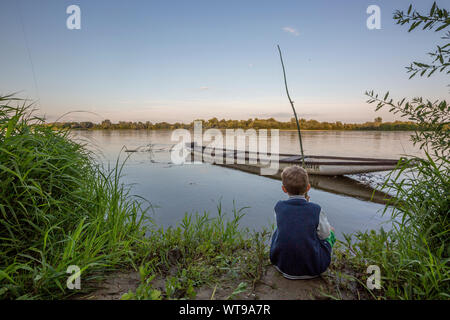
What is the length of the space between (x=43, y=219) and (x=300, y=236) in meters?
2.36

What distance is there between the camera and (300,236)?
202cm

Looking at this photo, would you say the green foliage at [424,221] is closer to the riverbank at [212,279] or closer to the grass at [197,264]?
the riverbank at [212,279]

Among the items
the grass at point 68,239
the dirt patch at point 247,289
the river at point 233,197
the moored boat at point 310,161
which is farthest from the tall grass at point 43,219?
A: the moored boat at point 310,161

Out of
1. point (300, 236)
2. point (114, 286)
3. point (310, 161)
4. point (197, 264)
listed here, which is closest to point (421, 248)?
point (300, 236)

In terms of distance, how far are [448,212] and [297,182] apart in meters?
1.21

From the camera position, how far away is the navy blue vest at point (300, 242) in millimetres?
2012

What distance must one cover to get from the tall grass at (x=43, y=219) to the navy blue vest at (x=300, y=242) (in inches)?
60.2

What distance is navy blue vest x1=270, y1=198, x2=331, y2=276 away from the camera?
6.60 feet

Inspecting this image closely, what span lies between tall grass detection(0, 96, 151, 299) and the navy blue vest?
153 cm

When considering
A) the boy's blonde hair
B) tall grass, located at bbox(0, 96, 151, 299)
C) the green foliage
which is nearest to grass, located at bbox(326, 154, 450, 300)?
the green foliage

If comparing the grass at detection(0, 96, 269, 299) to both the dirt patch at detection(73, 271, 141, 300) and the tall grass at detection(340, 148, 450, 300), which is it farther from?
the tall grass at detection(340, 148, 450, 300)
